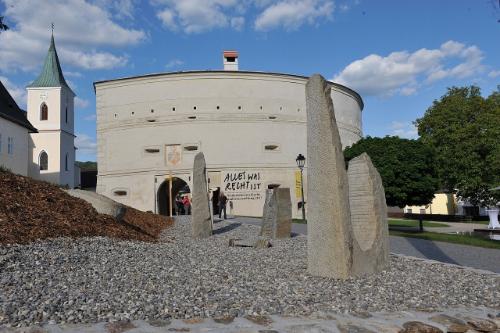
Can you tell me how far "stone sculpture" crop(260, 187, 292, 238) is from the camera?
11.8m

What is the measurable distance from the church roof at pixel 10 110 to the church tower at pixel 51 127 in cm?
922

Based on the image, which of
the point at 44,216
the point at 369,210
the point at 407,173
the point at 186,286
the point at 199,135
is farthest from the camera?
the point at 199,135

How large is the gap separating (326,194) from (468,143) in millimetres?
30341

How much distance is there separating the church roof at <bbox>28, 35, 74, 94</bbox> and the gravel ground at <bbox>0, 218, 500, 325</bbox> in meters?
46.1

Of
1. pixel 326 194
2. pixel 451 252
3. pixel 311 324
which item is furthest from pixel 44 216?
pixel 451 252

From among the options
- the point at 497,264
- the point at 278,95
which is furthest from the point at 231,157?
the point at 497,264

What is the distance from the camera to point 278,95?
123 feet

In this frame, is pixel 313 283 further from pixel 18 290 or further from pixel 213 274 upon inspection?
pixel 18 290

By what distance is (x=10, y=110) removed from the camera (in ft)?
115

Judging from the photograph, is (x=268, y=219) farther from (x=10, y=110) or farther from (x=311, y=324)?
(x=10, y=110)

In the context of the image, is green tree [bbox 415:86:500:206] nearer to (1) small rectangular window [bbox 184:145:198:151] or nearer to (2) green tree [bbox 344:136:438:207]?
(2) green tree [bbox 344:136:438:207]

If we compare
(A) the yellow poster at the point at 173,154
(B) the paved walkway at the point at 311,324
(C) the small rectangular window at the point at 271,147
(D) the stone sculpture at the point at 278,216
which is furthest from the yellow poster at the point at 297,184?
(B) the paved walkway at the point at 311,324

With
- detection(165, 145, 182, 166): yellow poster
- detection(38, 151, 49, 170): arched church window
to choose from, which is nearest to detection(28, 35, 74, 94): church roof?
detection(38, 151, 49, 170): arched church window

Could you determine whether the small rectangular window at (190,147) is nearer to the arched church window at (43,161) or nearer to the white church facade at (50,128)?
the white church facade at (50,128)
